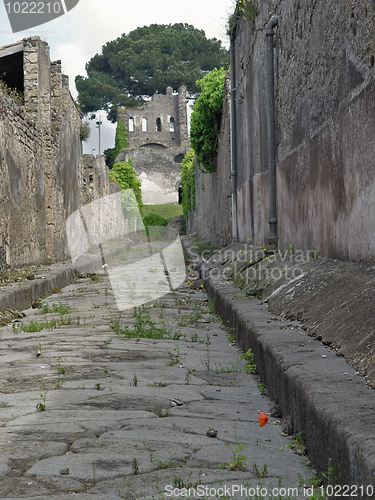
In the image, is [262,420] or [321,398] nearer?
[321,398]

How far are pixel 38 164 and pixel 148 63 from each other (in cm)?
4614

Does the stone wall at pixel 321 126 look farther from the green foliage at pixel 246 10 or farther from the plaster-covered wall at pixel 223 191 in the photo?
the plaster-covered wall at pixel 223 191

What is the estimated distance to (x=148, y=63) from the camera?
174 feet

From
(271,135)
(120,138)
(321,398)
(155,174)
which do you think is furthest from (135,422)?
(120,138)

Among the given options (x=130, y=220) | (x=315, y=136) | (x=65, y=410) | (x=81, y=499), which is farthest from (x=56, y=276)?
(x=130, y=220)

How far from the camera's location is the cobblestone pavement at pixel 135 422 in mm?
1595

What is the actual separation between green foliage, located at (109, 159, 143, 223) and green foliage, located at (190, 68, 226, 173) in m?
17.6

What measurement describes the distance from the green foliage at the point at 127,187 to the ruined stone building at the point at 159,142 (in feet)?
41.6

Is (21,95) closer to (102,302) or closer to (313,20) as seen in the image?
(102,302)

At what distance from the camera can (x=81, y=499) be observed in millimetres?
1471

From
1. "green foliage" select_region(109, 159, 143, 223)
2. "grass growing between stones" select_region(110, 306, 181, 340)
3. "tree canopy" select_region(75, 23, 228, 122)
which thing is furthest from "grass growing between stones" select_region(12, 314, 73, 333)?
"tree canopy" select_region(75, 23, 228, 122)

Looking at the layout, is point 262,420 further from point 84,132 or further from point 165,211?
point 165,211

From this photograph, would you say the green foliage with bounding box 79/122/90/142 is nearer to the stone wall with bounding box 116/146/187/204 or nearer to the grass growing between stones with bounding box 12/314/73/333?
the grass growing between stones with bounding box 12/314/73/333

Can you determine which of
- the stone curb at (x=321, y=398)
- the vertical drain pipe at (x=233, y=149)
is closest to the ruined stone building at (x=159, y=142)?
the vertical drain pipe at (x=233, y=149)
